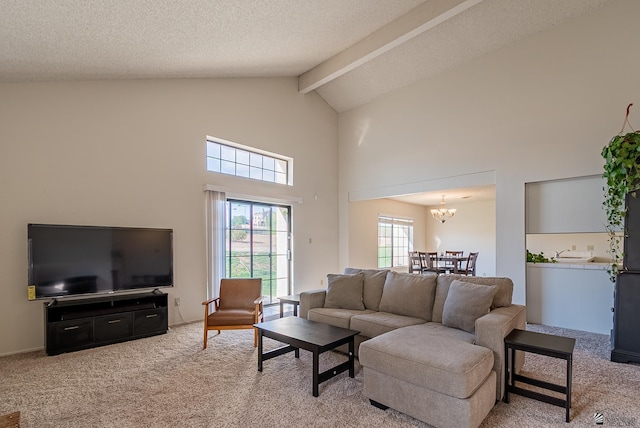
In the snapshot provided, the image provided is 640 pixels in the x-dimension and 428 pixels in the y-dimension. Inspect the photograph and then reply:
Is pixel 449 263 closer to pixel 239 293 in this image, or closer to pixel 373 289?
pixel 373 289

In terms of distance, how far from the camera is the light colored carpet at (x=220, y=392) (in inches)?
88.3

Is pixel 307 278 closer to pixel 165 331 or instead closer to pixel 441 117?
pixel 165 331

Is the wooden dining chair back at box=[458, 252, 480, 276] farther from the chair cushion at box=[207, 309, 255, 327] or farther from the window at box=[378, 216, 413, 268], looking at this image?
the chair cushion at box=[207, 309, 255, 327]

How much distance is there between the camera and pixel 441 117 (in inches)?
231

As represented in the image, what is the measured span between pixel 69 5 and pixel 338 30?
10.5 feet

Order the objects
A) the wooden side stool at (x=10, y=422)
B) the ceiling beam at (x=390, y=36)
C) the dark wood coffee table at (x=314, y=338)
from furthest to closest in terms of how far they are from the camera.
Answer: the ceiling beam at (x=390, y=36) → the dark wood coffee table at (x=314, y=338) → the wooden side stool at (x=10, y=422)

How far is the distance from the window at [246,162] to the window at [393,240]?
311 centimetres

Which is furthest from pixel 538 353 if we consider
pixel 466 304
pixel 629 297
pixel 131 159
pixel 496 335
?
pixel 131 159

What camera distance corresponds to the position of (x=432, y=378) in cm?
206

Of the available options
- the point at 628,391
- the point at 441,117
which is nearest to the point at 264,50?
the point at 441,117

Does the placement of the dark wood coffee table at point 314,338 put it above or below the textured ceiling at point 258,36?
below

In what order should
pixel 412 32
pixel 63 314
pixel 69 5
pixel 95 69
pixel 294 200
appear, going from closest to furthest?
pixel 69 5
pixel 63 314
pixel 95 69
pixel 412 32
pixel 294 200

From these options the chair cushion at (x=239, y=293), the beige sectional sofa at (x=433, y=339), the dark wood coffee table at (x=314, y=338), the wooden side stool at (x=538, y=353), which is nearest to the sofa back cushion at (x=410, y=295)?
the beige sectional sofa at (x=433, y=339)

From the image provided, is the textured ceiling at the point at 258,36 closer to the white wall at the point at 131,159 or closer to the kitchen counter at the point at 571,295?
the white wall at the point at 131,159
